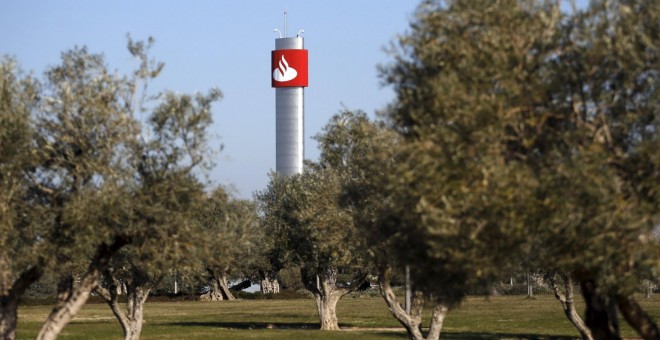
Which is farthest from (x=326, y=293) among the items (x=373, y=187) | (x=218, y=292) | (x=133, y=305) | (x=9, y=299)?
(x=218, y=292)

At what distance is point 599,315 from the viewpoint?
29.0 metres

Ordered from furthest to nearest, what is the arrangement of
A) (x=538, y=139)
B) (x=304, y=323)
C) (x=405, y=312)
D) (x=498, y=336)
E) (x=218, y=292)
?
1. (x=218, y=292)
2. (x=304, y=323)
3. (x=498, y=336)
4. (x=405, y=312)
5. (x=538, y=139)

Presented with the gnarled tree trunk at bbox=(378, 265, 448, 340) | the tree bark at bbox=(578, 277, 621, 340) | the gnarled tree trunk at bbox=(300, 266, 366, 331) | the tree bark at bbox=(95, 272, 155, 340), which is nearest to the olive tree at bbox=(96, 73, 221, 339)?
the tree bark at bbox=(578, 277, 621, 340)

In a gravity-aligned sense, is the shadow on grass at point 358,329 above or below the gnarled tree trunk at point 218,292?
below

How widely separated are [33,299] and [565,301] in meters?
91.2

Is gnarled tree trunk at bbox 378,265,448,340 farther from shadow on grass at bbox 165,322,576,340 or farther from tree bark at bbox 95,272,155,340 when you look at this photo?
shadow on grass at bbox 165,322,576,340

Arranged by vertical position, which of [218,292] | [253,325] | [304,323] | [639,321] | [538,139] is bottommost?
[639,321]

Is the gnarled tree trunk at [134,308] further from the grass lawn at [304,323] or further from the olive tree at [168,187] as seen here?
the olive tree at [168,187]

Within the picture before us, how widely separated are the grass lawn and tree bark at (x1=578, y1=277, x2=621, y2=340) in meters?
41.5

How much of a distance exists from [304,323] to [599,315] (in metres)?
65.7

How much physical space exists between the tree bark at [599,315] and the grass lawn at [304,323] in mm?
41477

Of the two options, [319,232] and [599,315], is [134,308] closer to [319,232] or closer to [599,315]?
[319,232]

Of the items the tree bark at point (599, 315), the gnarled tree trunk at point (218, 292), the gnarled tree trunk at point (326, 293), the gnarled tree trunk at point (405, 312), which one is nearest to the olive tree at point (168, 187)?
the tree bark at point (599, 315)

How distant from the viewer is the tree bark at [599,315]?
2884 cm
